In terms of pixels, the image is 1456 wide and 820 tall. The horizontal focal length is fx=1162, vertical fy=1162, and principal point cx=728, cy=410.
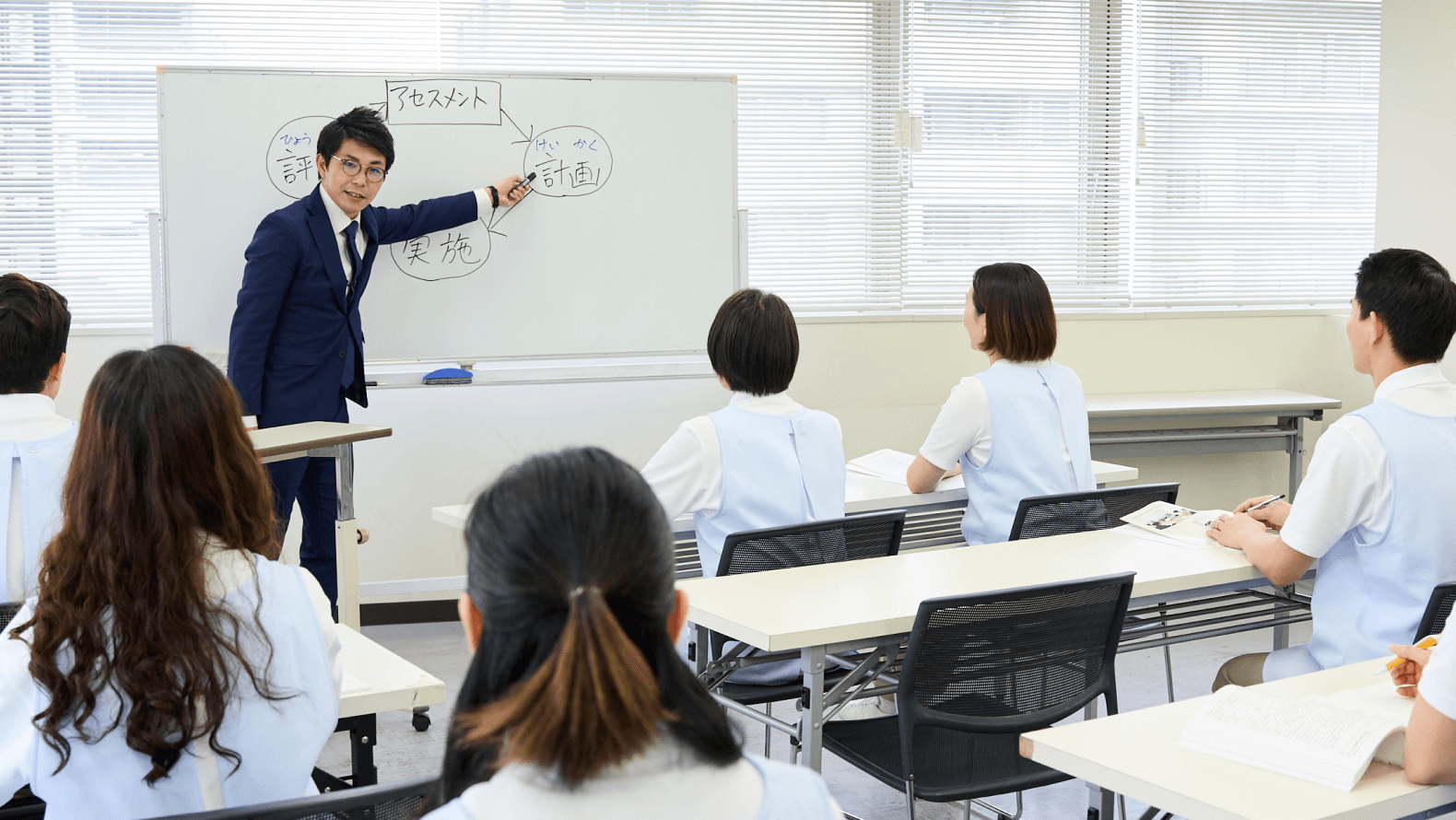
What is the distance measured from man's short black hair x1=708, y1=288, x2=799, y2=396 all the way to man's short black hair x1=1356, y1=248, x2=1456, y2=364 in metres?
1.13

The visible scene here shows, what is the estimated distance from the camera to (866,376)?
4.90 meters

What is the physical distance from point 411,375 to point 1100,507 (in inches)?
90.3

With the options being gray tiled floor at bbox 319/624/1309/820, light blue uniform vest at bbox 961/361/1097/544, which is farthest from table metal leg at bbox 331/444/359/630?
light blue uniform vest at bbox 961/361/1097/544

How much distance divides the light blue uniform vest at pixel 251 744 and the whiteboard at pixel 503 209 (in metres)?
2.65

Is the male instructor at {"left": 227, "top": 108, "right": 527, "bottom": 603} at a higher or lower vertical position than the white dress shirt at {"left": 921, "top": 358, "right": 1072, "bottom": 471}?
higher

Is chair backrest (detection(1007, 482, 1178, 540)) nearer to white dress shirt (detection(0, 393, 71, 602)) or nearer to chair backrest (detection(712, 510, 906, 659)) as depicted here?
chair backrest (detection(712, 510, 906, 659))

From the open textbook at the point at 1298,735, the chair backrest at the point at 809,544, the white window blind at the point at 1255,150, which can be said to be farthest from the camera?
the white window blind at the point at 1255,150

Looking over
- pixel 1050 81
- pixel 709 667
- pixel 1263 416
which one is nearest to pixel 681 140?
pixel 1050 81

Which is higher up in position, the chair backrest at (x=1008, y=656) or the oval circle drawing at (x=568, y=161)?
the oval circle drawing at (x=568, y=161)

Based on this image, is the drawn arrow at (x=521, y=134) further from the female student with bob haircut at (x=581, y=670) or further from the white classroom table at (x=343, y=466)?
the female student with bob haircut at (x=581, y=670)

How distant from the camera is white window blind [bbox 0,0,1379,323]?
4.19 meters

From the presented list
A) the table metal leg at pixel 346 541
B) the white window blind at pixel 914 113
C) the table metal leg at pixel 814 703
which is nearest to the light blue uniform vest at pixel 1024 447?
the table metal leg at pixel 814 703

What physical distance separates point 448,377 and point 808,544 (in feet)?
6.31

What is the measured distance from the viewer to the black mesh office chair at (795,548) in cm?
226
